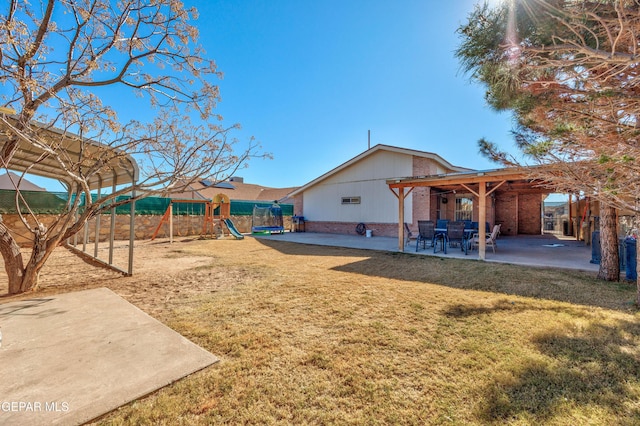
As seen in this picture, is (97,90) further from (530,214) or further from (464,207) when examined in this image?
(530,214)

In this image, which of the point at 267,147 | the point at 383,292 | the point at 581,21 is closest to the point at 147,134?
the point at 267,147

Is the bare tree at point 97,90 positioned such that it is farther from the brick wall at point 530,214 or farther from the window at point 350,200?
the brick wall at point 530,214

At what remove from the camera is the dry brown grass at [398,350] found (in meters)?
1.71

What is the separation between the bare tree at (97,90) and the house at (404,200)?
916 centimetres

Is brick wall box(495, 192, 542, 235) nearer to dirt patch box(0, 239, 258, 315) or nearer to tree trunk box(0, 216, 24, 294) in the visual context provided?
dirt patch box(0, 239, 258, 315)

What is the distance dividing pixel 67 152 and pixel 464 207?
1583 centimetres

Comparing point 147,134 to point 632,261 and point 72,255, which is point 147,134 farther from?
point 632,261

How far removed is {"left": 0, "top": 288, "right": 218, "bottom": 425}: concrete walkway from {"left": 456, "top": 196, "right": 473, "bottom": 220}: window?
14.7m

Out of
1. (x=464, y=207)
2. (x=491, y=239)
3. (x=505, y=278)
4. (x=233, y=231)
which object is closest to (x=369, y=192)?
(x=464, y=207)

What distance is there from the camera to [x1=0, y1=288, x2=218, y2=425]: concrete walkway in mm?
1664

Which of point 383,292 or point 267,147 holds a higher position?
point 267,147

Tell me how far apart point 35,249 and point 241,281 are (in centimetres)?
322

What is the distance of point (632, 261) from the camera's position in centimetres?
496

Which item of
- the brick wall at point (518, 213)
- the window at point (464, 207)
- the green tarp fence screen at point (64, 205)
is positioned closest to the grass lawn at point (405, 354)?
the green tarp fence screen at point (64, 205)
